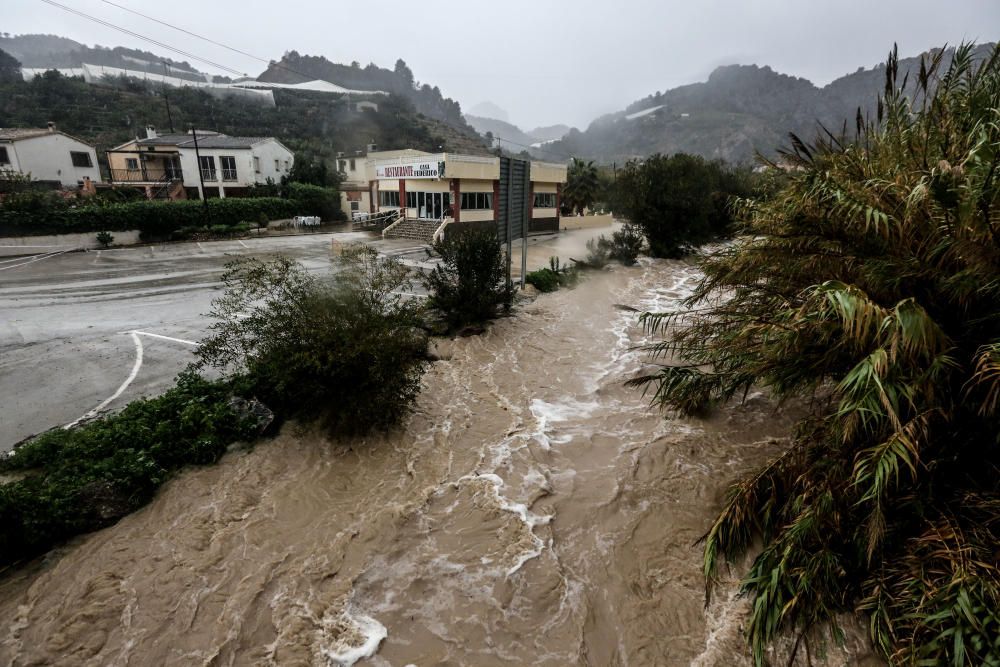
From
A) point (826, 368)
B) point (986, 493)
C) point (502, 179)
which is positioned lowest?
point (986, 493)

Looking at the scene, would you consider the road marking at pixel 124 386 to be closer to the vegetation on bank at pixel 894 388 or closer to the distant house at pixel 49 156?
the vegetation on bank at pixel 894 388

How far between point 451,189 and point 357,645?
88.1 ft

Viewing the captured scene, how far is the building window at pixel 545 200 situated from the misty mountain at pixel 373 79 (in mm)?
106527

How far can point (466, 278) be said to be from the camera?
1243 centimetres

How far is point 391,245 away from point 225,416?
21259mm

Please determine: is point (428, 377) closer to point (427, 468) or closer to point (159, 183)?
point (427, 468)

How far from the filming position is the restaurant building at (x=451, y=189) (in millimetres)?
28484

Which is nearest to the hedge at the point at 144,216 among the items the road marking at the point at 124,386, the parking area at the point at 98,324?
the parking area at the point at 98,324

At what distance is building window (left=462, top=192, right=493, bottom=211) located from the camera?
2967cm

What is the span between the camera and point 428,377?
9.89 metres

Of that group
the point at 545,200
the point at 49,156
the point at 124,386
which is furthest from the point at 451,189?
the point at 49,156

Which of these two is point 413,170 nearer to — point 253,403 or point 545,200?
point 545,200

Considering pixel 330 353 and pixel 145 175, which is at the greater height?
pixel 145 175

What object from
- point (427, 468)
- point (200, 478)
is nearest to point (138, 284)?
point (200, 478)
